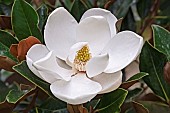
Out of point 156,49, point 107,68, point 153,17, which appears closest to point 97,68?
point 107,68

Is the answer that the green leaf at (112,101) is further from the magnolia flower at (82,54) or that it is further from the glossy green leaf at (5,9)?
the glossy green leaf at (5,9)

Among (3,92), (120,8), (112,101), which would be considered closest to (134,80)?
(112,101)

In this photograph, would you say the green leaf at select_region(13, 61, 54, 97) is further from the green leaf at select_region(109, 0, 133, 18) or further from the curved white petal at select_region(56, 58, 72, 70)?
the green leaf at select_region(109, 0, 133, 18)

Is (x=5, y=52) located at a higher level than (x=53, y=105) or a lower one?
higher

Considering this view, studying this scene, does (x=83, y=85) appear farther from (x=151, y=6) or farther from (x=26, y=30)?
(x=151, y=6)

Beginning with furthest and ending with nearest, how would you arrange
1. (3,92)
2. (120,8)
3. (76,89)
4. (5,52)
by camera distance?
(120,8) → (3,92) → (5,52) → (76,89)

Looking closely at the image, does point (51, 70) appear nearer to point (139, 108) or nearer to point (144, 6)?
point (139, 108)
